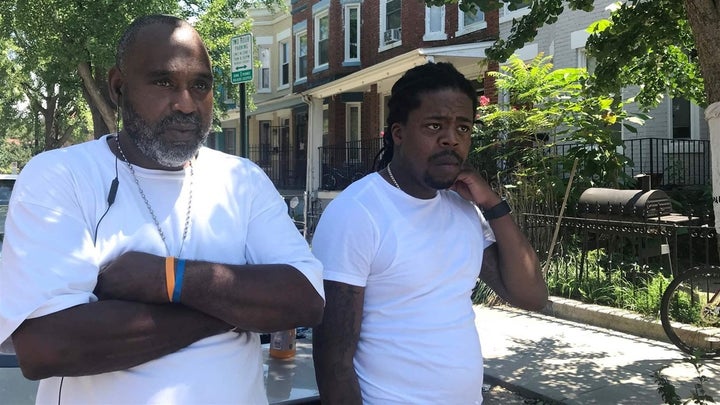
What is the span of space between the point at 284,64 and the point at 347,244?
78.2 ft

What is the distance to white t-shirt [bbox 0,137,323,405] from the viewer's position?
1.42 m

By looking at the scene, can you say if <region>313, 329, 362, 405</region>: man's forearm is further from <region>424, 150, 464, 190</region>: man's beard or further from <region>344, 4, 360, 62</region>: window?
<region>344, 4, 360, 62</region>: window

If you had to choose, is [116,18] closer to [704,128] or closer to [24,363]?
[704,128]

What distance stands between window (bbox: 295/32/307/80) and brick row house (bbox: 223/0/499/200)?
0.04 metres

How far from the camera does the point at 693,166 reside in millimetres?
11016

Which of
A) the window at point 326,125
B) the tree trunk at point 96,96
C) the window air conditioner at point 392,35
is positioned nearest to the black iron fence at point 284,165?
the window at point 326,125

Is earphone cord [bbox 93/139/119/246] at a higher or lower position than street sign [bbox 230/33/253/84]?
lower

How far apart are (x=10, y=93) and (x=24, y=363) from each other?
30.6 meters

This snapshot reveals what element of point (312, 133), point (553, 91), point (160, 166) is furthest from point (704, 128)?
point (160, 166)

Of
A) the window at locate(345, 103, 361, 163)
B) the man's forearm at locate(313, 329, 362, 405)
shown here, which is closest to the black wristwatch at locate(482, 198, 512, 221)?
the man's forearm at locate(313, 329, 362, 405)

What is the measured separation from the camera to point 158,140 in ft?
5.42

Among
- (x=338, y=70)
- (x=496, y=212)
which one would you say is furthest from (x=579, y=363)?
(x=338, y=70)

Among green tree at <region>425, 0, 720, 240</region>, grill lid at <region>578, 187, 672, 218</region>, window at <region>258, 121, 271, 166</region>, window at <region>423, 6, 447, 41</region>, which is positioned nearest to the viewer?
green tree at <region>425, 0, 720, 240</region>

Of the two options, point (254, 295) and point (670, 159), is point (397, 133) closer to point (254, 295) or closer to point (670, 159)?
point (254, 295)
